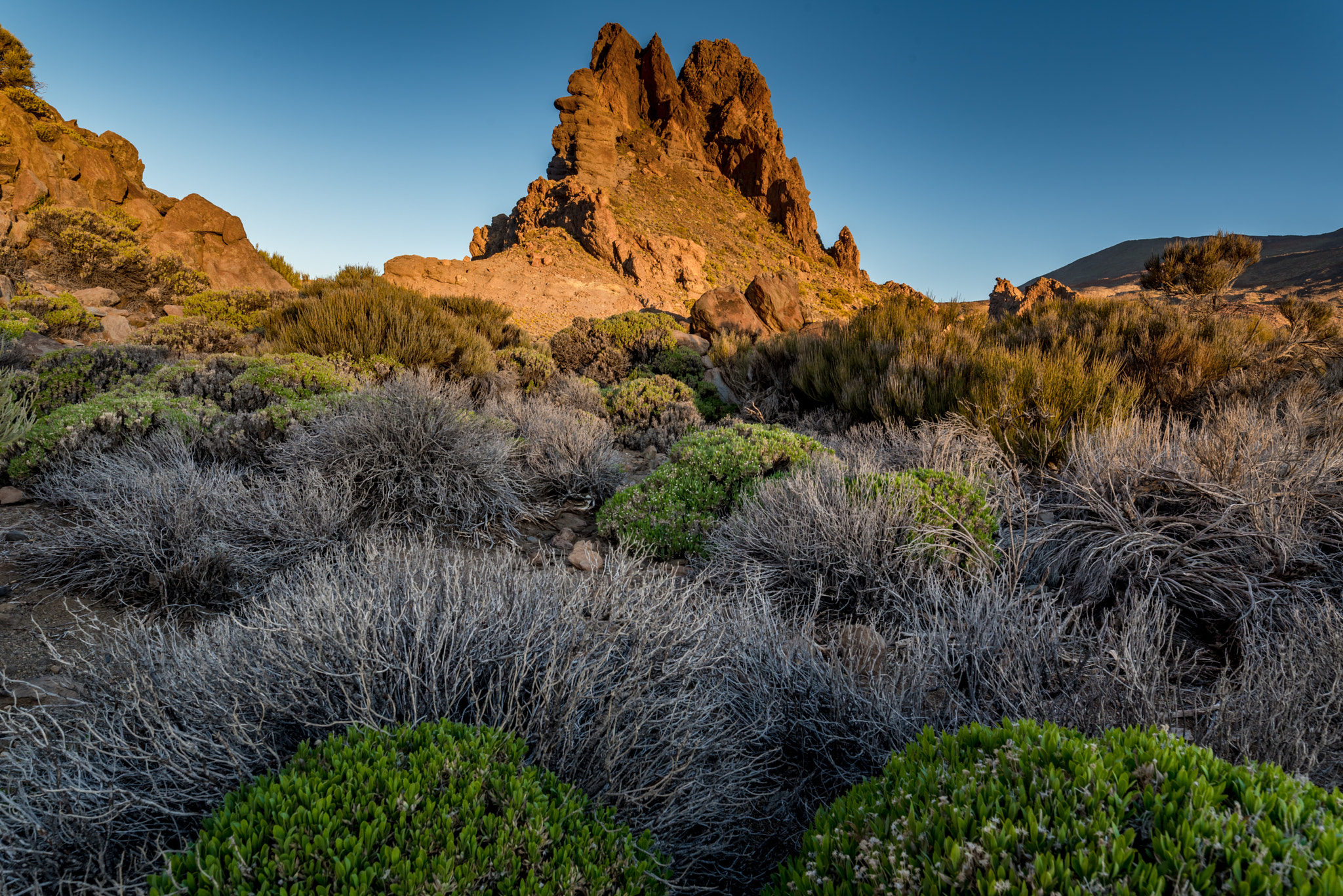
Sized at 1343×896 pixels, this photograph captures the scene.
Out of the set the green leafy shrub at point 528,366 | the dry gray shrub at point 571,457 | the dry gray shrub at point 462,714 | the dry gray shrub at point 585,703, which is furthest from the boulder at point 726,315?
the dry gray shrub at point 462,714

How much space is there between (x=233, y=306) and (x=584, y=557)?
1513 cm

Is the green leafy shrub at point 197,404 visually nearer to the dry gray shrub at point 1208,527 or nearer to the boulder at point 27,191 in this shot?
the dry gray shrub at point 1208,527

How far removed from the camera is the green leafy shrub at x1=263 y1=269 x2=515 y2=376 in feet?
25.7

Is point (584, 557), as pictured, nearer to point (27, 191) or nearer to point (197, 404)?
point (197, 404)

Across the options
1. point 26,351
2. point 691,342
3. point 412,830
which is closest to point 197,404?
point 412,830

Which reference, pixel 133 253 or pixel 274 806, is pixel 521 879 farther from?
pixel 133 253

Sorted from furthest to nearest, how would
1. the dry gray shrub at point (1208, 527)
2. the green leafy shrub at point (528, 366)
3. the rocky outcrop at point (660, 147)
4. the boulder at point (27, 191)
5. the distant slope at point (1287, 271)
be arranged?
1. the rocky outcrop at point (660, 147)
2. the distant slope at point (1287, 271)
3. the boulder at point (27, 191)
4. the green leafy shrub at point (528, 366)
5. the dry gray shrub at point (1208, 527)

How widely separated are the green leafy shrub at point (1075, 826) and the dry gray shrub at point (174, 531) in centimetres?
298

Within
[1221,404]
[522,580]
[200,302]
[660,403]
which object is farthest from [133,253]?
[1221,404]

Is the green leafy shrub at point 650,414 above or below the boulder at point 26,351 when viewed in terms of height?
below

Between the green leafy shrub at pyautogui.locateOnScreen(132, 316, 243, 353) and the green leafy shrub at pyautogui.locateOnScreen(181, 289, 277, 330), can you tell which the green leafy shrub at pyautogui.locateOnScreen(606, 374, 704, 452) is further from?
the green leafy shrub at pyautogui.locateOnScreen(181, 289, 277, 330)

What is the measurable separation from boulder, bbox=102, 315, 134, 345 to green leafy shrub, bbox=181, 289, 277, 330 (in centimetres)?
121

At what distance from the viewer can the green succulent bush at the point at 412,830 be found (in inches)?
37.3

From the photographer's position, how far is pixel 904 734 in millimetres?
1799
